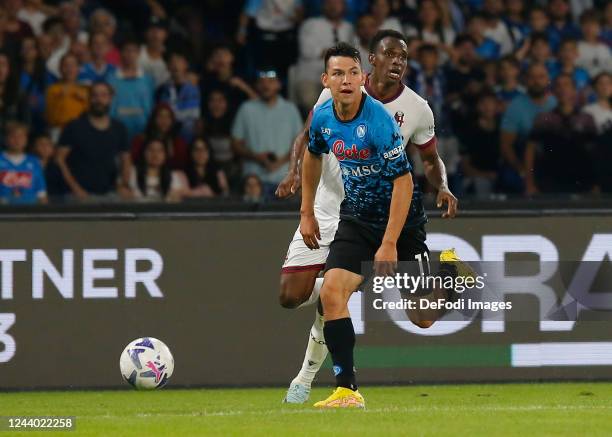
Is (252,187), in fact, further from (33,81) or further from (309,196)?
(309,196)

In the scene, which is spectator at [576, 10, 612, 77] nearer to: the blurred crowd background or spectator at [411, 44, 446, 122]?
the blurred crowd background

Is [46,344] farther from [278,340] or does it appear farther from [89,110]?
[89,110]

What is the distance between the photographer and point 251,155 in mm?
13703

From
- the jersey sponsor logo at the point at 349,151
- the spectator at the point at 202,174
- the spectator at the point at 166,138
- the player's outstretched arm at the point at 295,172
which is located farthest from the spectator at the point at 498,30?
the jersey sponsor logo at the point at 349,151

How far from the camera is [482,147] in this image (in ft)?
46.1

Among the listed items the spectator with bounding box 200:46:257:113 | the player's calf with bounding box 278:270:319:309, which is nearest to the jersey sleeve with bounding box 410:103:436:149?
the player's calf with bounding box 278:270:319:309

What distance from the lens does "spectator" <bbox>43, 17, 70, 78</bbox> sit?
14.1m

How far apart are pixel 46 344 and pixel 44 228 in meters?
0.90

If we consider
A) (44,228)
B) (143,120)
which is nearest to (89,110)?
(143,120)

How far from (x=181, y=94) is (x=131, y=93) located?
0.51 metres

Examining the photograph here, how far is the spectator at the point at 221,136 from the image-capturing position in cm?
1362

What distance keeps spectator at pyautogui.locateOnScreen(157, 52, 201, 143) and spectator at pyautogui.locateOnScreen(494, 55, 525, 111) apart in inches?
126

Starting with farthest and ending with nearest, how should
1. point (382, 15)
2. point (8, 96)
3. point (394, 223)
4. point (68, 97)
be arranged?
1. point (382, 15)
2. point (8, 96)
3. point (68, 97)
4. point (394, 223)

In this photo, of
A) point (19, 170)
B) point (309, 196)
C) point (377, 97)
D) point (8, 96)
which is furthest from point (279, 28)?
point (309, 196)
